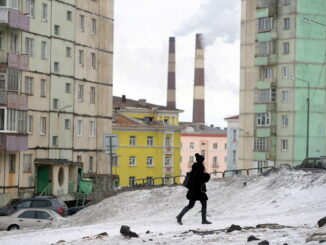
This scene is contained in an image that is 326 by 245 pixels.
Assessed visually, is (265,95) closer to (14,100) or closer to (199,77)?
(14,100)

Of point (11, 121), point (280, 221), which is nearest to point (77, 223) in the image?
point (280, 221)

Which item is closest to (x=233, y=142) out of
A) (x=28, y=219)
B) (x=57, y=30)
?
(x=57, y=30)

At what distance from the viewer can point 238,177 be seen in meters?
42.8

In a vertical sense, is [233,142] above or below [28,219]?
above

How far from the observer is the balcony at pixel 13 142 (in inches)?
2621

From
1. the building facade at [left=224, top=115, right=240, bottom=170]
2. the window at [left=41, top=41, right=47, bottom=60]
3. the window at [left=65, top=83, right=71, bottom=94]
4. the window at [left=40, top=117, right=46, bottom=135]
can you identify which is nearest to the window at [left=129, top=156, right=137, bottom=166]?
the building facade at [left=224, top=115, right=240, bottom=170]

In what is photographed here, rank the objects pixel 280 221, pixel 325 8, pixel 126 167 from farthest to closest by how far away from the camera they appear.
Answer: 1. pixel 126 167
2. pixel 325 8
3. pixel 280 221

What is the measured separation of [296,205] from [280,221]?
5721mm

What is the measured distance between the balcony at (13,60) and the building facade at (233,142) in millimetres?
76229

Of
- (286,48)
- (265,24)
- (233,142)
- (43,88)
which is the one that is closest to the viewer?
(43,88)

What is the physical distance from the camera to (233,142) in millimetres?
146375

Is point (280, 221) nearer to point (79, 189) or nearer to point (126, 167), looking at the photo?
point (79, 189)

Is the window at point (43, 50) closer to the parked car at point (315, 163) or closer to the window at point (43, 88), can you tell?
the window at point (43, 88)

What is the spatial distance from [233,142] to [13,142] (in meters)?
81.7
